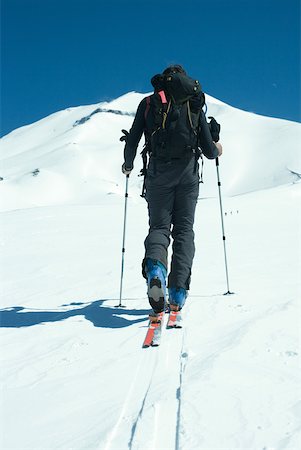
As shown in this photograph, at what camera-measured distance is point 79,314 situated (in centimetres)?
491

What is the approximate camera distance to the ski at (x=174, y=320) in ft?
13.3

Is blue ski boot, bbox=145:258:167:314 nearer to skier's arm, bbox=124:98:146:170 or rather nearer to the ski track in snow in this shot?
the ski track in snow

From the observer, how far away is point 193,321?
422 centimetres

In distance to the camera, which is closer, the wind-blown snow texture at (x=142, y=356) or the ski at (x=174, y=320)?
the wind-blown snow texture at (x=142, y=356)

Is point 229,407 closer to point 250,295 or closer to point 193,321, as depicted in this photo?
point 193,321

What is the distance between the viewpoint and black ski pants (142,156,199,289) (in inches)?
170

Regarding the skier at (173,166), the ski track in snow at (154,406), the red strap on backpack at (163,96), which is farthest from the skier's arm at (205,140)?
the ski track in snow at (154,406)

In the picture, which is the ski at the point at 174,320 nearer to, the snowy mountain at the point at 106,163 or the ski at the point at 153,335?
the ski at the point at 153,335

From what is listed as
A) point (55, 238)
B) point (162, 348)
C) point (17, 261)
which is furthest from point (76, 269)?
point (55, 238)

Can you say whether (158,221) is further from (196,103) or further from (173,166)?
(196,103)

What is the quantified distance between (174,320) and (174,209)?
1120mm

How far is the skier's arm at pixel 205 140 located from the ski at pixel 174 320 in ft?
5.37

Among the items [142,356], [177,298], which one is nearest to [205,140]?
[177,298]

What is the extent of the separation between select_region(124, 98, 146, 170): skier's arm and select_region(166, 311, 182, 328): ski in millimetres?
1659
